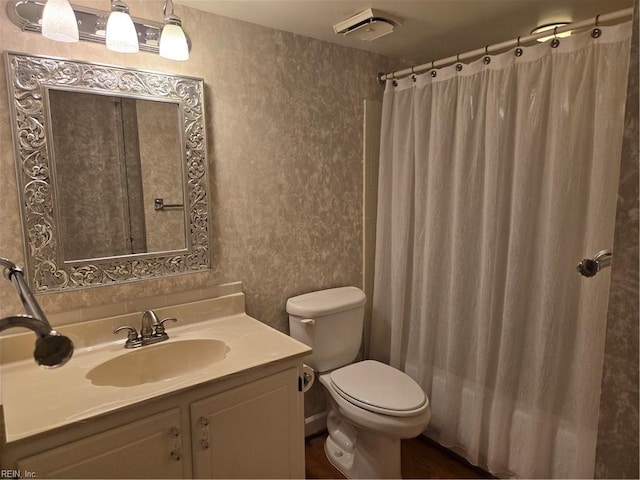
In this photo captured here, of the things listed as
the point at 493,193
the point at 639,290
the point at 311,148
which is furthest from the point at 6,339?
the point at 493,193

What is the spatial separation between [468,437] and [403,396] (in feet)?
1.65

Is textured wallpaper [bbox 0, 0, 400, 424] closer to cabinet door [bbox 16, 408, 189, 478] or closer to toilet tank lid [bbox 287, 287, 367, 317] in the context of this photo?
toilet tank lid [bbox 287, 287, 367, 317]

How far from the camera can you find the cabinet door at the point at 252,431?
50.6 inches

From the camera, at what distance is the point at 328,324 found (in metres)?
2.01

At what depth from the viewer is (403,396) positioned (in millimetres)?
1759

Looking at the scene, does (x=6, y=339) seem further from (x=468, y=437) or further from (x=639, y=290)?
(x=468, y=437)

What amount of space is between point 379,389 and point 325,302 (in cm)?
48

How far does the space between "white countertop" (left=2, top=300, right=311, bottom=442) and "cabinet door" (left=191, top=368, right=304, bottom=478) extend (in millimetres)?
82

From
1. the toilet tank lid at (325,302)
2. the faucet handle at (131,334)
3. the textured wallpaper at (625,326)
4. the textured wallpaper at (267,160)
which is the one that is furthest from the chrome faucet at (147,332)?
the textured wallpaper at (625,326)

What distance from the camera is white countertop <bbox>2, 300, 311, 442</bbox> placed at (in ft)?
3.46

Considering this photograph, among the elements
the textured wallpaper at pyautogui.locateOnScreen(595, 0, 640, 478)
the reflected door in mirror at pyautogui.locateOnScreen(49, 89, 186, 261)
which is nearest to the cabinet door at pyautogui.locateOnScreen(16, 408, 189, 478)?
the reflected door in mirror at pyautogui.locateOnScreen(49, 89, 186, 261)

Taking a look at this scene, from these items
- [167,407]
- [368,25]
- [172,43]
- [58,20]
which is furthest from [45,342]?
[368,25]

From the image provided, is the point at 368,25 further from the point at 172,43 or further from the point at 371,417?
the point at 371,417

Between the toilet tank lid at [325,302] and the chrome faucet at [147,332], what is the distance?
2.05 ft
